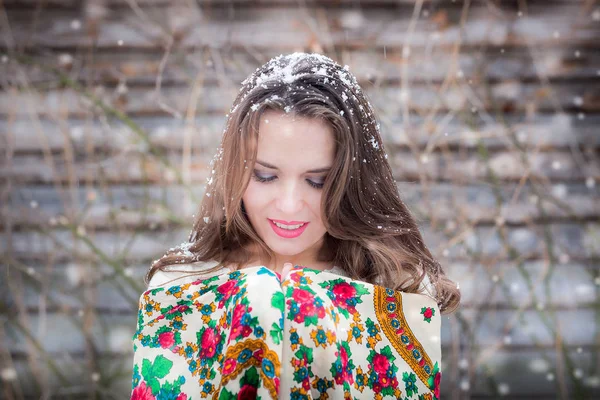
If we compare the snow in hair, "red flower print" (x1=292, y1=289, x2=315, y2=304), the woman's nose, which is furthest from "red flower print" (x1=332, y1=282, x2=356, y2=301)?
the snow in hair

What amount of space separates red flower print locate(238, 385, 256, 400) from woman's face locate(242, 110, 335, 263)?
398 millimetres

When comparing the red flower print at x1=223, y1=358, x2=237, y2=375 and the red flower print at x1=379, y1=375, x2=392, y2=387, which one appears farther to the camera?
the red flower print at x1=379, y1=375, x2=392, y2=387

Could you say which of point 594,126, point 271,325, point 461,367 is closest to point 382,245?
point 271,325

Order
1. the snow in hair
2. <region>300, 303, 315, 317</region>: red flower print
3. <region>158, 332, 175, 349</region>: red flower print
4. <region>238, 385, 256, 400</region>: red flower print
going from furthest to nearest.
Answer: the snow in hair, <region>158, 332, 175, 349</region>: red flower print, <region>300, 303, 315, 317</region>: red flower print, <region>238, 385, 256, 400</region>: red flower print

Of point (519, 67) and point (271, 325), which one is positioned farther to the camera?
point (519, 67)

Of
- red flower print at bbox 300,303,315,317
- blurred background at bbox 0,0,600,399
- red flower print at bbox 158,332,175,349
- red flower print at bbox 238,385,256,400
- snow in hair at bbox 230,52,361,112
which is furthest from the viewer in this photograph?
blurred background at bbox 0,0,600,399

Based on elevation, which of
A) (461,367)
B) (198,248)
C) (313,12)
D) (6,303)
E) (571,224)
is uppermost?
(313,12)

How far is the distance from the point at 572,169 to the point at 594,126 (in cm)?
22

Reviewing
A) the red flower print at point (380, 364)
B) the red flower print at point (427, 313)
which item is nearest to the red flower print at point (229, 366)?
the red flower print at point (380, 364)

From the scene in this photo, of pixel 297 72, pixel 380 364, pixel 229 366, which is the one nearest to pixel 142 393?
pixel 229 366

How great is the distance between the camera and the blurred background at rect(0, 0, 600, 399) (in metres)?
2.66

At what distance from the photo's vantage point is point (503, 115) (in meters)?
2.72

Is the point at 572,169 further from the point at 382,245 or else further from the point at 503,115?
the point at 382,245

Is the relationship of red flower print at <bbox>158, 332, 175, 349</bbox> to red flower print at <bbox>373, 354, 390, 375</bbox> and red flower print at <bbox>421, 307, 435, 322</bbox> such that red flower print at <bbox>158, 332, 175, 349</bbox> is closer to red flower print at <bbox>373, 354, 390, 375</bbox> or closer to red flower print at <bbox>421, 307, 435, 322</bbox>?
red flower print at <bbox>373, 354, 390, 375</bbox>
